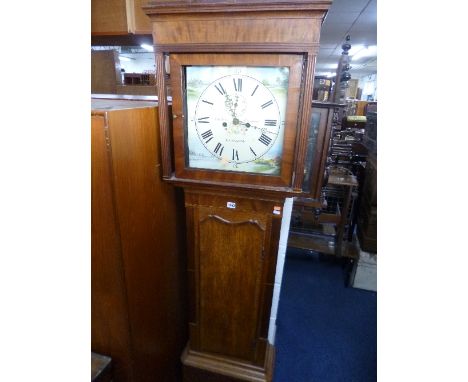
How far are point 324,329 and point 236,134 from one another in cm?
172

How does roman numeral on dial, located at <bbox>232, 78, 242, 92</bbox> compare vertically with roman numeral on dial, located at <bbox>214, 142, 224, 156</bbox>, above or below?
above

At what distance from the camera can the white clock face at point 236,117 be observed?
78 centimetres

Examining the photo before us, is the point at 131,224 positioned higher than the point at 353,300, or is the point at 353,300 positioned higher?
the point at 131,224

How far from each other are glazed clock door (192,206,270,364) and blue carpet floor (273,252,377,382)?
68cm

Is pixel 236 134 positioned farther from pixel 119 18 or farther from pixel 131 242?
pixel 119 18

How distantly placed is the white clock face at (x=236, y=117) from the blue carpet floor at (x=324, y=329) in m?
1.42

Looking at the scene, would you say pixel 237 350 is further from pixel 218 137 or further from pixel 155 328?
pixel 218 137

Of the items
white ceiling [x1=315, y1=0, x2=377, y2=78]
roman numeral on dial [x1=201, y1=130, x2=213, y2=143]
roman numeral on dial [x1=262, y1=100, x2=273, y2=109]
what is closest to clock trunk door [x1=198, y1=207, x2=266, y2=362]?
roman numeral on dial [x1=201, y1=130, x2=213, y2=143]

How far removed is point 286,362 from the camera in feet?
5.63

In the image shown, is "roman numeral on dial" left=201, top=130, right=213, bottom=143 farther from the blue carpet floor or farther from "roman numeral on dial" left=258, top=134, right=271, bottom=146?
the blue carpet floor

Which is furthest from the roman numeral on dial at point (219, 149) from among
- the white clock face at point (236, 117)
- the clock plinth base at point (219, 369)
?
the clock plinth base at point (219, 369)

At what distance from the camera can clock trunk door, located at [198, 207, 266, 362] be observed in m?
0.99
